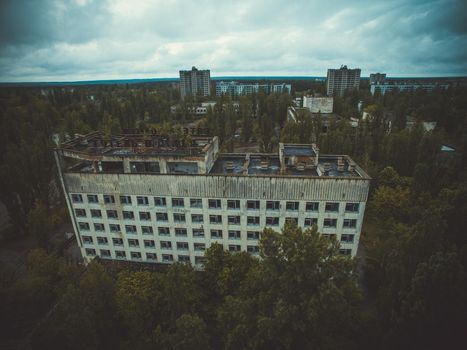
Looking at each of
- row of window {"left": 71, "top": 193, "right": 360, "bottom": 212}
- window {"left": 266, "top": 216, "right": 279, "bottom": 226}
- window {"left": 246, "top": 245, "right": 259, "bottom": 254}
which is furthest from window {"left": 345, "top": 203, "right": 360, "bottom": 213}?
window {"left": 246, "top": 245, "right": 259, "bottom": 254}

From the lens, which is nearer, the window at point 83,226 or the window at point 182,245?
the window at point 182,245

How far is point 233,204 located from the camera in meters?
38.6

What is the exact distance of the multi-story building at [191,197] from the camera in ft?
121

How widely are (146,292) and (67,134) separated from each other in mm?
104317

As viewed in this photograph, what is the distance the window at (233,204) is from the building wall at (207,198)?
0.41 metres

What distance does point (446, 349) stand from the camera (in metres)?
19.9

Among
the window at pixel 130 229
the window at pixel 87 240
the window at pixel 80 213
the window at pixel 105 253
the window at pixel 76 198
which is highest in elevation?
the window at pixel 76 198

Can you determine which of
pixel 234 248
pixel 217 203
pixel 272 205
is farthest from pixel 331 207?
pixel 217 203

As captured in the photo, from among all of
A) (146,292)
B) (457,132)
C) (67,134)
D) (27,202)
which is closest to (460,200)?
(146,292)

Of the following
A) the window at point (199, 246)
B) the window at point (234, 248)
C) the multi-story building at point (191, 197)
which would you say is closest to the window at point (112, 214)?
the multi-story building at point (191, 197)

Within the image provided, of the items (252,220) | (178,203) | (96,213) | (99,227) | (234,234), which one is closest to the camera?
(252,220)

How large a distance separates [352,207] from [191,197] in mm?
22842

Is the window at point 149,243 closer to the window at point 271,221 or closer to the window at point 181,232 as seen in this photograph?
the window at point 181,232

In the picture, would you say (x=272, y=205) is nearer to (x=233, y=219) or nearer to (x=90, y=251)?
(x=233, y=219)
